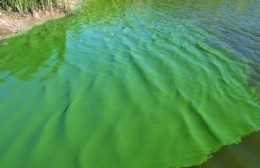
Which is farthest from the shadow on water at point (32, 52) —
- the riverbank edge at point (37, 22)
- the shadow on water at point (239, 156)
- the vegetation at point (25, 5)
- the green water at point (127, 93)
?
the shadow on water at point (239, 156)

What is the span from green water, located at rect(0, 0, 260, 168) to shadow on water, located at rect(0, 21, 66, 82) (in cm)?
4

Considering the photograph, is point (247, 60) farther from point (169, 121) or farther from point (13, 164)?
point (13, 164)

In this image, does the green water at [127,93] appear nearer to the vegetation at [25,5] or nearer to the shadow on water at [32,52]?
the shadow on water at [32,52]

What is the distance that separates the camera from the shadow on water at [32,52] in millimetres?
11672

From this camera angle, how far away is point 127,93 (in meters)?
9.66

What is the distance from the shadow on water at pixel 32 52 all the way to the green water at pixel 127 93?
0.04m

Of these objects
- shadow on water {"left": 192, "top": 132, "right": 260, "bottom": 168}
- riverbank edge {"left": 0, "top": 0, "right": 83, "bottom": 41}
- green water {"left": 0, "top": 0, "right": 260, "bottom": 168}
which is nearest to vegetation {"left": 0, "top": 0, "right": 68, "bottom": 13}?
riverbank edge {"left": 0, "top": 0, "right": 83, "bottom": 41}

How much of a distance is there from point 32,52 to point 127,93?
568 cm

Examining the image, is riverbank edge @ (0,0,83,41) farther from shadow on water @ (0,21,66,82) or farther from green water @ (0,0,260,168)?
green water @ (0,0,260,168)

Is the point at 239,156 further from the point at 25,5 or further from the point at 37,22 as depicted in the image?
the point at 25,5

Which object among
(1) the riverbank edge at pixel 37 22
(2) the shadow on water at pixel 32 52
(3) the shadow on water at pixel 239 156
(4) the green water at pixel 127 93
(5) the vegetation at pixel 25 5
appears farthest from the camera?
(5) the vegetation at pixel 25 5

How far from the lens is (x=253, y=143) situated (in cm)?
724

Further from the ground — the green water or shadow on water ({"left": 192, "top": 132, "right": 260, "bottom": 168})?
shadow on water ({"left": 192, "top": 132, "right": 260, "bottom": 168})

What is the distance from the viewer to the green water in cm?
720
